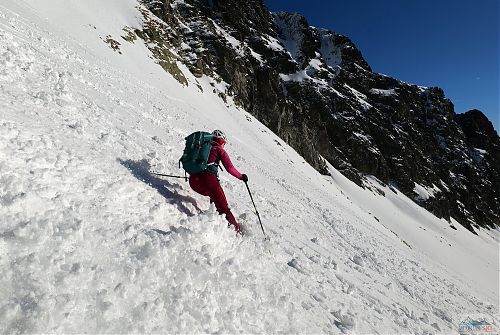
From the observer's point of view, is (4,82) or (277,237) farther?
(277,237)

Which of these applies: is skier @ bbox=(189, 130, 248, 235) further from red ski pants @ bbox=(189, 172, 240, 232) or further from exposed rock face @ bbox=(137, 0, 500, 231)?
exposed rock face @ bbox=(137, 0, 500, 231)

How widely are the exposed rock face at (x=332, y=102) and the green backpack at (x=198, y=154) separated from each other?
32518 mm

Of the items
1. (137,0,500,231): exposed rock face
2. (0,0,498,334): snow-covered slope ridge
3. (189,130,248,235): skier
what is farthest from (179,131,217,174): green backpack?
(137,0,500,231): exposed rock face

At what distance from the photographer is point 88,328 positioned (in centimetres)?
369

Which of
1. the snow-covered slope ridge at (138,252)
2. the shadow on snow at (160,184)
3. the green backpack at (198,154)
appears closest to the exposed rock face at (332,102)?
the snow-covered slope ridge at (138,252)

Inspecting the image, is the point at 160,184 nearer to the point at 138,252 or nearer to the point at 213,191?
the point at 213,191

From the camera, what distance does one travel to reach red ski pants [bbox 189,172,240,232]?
7941 millimetres

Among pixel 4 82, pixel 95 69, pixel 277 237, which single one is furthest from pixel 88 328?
pixel 95 69

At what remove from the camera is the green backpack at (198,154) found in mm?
7961

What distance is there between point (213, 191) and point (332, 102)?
95182mm

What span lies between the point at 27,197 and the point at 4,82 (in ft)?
17.9

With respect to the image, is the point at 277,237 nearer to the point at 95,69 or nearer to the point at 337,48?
the point at 95,69

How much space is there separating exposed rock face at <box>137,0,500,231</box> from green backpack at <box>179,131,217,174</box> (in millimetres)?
32518

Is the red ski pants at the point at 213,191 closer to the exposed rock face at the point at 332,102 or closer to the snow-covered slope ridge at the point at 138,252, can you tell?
the snow-covered slope ridge at the point at 138,252
